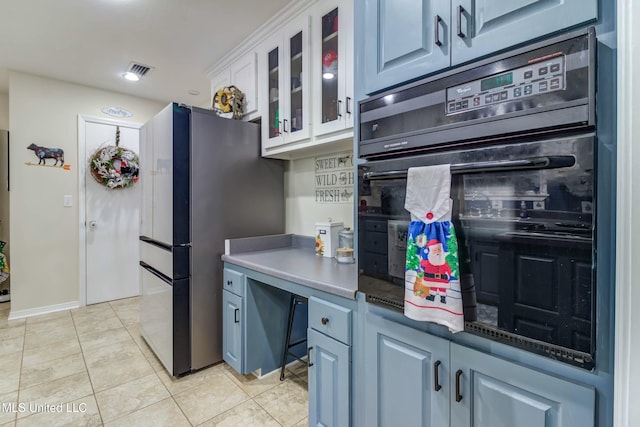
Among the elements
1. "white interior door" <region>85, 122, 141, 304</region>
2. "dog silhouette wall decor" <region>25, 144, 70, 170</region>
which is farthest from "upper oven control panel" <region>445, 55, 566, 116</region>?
"dog silhouette wall decor" <region>25, 144, 70, 170</region>

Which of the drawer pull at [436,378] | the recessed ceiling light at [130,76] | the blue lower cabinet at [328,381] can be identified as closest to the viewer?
the drawer pull at [436,378]

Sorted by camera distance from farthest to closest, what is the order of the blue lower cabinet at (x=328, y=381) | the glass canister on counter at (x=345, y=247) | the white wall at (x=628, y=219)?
1. the glass canister on counter at (x=345, y=247)
2. the blue lower cabinet at (x=328, y=381)
3. the white wall at (x=628, y=219)

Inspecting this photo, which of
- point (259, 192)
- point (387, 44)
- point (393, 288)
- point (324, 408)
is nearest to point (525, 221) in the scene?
point (393, 288)

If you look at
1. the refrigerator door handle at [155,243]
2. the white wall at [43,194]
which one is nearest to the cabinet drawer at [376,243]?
the refrigerator door handle at [155,243]

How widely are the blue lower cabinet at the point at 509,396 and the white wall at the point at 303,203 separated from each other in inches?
56.8

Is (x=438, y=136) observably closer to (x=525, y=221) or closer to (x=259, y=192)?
(x=525, y=221)

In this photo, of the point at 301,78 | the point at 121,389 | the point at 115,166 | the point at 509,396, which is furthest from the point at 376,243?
the point at 115,166

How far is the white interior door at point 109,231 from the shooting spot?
11.8 ft

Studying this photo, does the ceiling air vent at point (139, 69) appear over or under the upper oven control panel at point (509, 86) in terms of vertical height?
over

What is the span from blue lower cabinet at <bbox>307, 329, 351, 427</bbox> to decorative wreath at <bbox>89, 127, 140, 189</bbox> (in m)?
3.34

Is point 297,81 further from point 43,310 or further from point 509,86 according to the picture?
point 43,310

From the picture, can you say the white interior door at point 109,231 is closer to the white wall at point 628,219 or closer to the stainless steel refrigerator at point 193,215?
the stainless steel refrigerator at point 193,215

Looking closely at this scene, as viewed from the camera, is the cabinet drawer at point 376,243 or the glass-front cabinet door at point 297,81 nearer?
the cabinet drawer at point 376,243

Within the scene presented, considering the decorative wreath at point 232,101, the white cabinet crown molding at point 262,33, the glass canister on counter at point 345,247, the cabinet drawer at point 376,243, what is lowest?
the glass canister on counter at point 345,247
